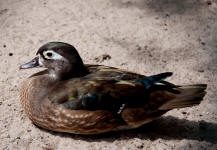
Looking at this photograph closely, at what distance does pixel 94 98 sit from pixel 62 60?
2.08ft

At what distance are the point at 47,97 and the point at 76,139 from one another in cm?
58

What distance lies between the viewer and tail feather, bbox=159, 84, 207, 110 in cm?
409

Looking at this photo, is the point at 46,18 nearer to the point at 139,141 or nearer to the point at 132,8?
→ the point at 132,8

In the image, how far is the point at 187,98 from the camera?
4.12 m

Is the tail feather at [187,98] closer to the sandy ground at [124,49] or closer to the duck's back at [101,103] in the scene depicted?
the duck's back at [101,103]

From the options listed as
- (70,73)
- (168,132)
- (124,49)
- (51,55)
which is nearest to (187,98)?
(168,132)

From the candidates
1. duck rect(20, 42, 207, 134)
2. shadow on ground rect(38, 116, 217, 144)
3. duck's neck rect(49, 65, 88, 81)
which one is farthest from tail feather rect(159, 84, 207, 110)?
duck's neck rect(49, 65, 88, 81)

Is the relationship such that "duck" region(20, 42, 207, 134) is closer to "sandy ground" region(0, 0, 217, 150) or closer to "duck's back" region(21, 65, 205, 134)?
"duck's back" region(21, 65, 205, 134)

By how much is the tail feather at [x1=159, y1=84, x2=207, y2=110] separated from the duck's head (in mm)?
1064

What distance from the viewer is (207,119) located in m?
4.55

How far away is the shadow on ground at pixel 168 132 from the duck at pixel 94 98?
0.44 ft

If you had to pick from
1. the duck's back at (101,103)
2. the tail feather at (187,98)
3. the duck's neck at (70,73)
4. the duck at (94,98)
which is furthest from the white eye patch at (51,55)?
the tail feather at (187,98)

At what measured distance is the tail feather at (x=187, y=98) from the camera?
409 cm

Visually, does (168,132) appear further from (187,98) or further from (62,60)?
(62,60)
